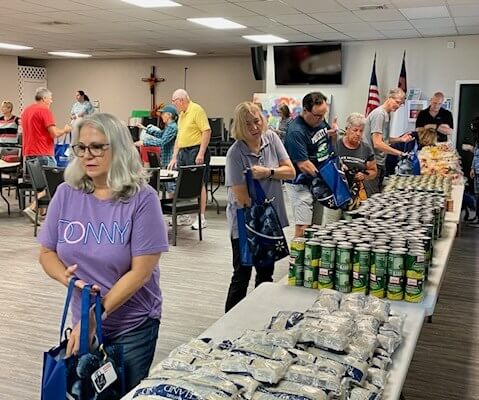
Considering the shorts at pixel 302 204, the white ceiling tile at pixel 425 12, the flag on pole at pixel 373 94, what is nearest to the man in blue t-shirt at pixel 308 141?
the shorts at pixel 302 204

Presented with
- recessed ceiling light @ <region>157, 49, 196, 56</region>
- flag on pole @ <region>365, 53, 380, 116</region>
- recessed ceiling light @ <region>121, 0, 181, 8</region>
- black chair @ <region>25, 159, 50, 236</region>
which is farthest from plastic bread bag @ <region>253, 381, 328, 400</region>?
recessed ceiling light @ <region>157, 49, 196, 56</region>

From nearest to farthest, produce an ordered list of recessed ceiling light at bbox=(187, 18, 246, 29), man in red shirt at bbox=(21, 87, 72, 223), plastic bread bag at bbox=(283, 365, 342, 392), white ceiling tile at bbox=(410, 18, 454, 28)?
plastic bread bag at bbox=(283, 365, 342, 392) → man in red shirt at bbox=(21, 87, 72, 223) → white ceiling tile at bbox=(410, 18, 454, 28) → recessed ceiling light at bbox=(187, 18, 246, 29)

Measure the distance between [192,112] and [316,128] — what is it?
126 inches

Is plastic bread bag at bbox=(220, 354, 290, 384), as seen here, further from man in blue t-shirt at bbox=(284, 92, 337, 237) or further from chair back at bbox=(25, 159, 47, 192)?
chair back at bbox=(25, 159, 47, 192)

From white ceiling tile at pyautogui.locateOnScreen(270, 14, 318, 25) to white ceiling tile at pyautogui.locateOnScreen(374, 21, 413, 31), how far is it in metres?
0.99

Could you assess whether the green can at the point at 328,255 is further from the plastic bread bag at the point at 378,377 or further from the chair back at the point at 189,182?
the chair back at the point at 189,182

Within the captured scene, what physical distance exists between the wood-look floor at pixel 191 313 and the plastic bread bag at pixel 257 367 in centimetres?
202

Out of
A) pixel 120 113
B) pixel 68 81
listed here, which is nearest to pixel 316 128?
pixel 120 113

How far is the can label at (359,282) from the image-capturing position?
2189mm

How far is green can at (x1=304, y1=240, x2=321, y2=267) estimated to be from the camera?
2254 mm

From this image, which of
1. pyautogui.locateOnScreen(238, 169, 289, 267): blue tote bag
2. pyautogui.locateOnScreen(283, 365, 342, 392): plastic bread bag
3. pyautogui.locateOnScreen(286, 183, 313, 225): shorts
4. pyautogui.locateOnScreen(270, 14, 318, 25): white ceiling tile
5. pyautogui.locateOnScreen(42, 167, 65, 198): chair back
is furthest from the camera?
pyautogui.locateOnScreen(270, 14, 318, 25): white ceiling tile

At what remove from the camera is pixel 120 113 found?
15.4 metres

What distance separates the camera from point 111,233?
75.2 inches

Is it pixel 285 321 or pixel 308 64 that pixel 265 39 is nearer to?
pixel 308 64
